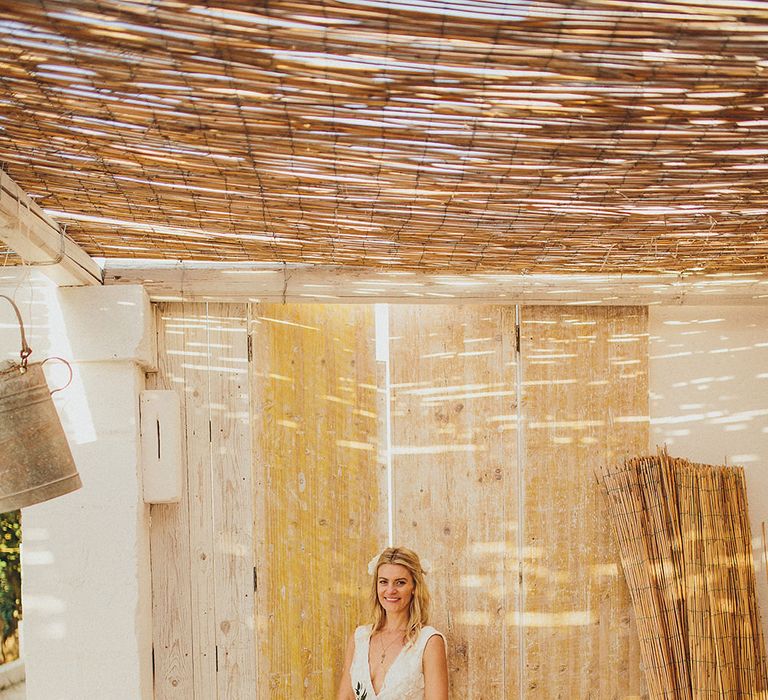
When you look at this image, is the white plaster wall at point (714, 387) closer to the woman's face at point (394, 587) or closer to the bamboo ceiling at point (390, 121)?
the bamboo ceiling at point (390, 121)

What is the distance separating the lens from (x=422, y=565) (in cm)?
401

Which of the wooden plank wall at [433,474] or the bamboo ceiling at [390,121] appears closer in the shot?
the bamboo ceiling at [390,121]

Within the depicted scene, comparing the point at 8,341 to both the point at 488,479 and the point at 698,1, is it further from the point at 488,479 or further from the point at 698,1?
the point at 698,1

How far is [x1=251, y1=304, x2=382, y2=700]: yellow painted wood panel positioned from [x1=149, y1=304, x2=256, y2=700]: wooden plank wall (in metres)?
0.07

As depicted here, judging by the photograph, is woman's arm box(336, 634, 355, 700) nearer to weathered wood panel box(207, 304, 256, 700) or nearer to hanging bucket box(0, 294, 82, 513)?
weathered wood panel box(207, 304, 256, 700)

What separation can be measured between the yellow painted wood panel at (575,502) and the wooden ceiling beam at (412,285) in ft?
0.80

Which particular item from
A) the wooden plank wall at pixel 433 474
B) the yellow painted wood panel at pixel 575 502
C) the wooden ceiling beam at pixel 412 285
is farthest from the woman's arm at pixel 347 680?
the wooden ceiling beam at pixel 412 285

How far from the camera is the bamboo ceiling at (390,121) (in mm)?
1808

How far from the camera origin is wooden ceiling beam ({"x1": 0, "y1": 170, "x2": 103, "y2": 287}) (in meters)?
2.56

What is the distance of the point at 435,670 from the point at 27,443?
6.79 feet

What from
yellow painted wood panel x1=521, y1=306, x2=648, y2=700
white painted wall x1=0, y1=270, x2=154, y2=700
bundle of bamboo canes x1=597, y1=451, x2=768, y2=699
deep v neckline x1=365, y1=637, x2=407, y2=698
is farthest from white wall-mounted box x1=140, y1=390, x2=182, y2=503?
bundle of bamboo canes x1=597, y1=451, x2=768, y2=699

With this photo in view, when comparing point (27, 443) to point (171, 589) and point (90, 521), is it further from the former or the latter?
point (171, 589)

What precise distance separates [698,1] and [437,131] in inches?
28.9

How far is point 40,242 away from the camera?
287 centimetres
